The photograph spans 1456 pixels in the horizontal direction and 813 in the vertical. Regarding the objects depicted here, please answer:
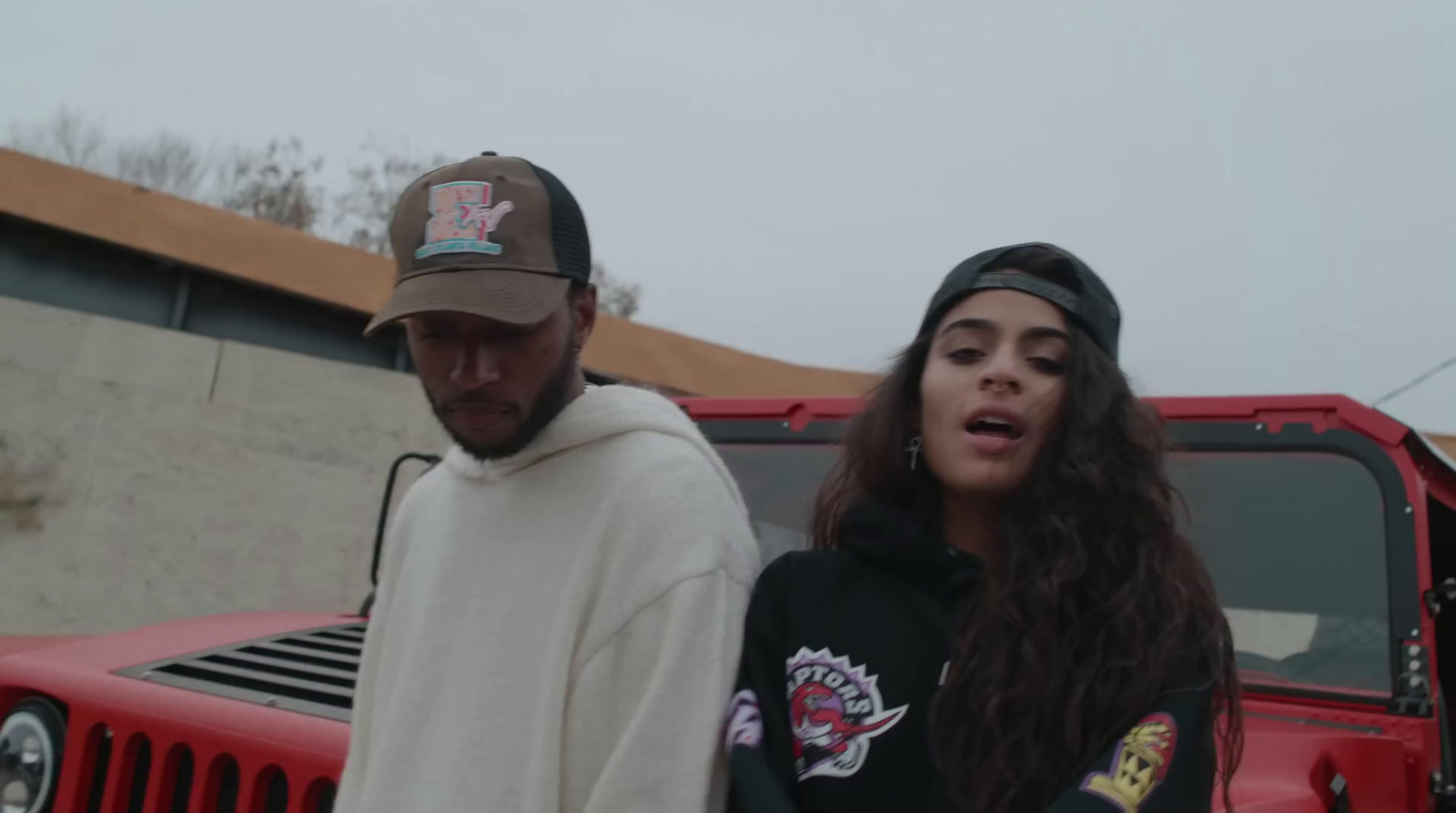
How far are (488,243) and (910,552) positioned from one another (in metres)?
0.70

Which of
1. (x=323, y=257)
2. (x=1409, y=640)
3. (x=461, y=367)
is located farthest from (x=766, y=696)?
(x=323, y=257)

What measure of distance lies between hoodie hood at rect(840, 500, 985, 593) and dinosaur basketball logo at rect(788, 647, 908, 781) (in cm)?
17

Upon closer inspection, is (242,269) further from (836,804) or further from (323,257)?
(836,804)

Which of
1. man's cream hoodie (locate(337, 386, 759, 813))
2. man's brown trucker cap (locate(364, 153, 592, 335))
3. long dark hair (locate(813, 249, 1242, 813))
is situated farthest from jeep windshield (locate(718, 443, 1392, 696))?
man's brown trucker cap (locate(364, 153, 592, 335))

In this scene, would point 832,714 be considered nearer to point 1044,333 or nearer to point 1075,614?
point 1075,614

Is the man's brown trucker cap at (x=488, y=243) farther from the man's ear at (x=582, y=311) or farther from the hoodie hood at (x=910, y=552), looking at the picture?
the hoodie hood at (x=910, y=552)

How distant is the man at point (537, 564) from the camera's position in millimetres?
1541

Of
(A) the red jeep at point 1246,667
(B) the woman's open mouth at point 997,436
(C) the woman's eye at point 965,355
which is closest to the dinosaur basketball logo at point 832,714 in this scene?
(B) the woman's open mouth at point 997,436

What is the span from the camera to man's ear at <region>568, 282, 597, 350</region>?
179 cm

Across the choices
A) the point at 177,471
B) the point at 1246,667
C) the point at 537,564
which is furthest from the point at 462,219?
the point at 177,471

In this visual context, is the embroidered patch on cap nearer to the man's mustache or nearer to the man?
the man

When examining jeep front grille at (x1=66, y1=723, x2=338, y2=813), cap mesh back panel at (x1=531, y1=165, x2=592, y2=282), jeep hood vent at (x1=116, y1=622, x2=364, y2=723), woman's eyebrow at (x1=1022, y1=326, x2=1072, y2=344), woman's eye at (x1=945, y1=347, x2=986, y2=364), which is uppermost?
cap mesh back panel at (x1=531, y1=165, x2=592, y2=282)

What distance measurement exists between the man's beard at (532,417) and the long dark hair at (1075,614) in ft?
1.51

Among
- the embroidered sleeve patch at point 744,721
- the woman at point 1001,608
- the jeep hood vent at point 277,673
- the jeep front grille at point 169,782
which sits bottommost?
the jeep front grille at point 169,782
